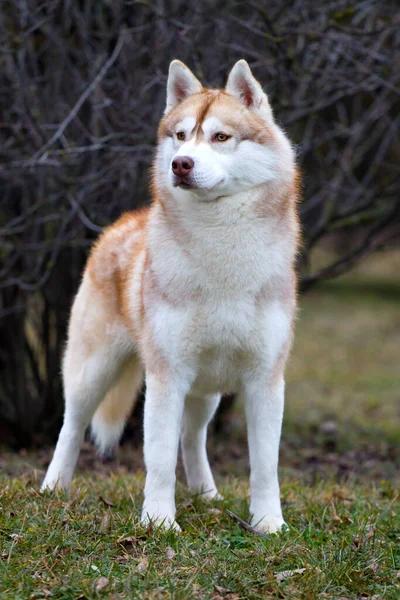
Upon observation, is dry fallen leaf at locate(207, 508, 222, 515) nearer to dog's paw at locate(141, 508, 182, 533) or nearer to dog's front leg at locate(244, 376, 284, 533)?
dog's front leg at locate(244, 376, 284, 533)

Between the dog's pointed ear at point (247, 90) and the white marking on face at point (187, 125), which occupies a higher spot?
the dog's pointed ear at point (247, 90)

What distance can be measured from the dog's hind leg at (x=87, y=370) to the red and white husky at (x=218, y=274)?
1.29ft

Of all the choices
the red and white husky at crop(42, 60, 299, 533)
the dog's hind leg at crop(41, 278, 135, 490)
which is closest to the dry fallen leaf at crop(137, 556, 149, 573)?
the red and white husky at crop(42, 60, 299, 533)

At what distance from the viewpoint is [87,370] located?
527cm

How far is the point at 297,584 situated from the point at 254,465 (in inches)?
40.6

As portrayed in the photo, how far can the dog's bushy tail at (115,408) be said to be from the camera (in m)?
5.48

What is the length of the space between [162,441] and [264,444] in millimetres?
538

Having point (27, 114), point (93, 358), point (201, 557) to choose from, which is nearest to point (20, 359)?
point (27, 114)

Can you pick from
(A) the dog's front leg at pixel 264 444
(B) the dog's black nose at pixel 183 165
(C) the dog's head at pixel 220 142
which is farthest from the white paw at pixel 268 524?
(B) the dog's black nose at pixel 183 165

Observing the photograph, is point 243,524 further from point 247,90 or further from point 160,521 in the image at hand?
point 247,90

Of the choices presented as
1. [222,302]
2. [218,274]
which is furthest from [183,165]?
[222,302]

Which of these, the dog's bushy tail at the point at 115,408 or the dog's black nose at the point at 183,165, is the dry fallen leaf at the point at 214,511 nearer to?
the dog's bushy tail at the point at 115,408

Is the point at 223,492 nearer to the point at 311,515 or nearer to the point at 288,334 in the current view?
the point at 311,515

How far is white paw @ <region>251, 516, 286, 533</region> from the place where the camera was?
14.8 feet
